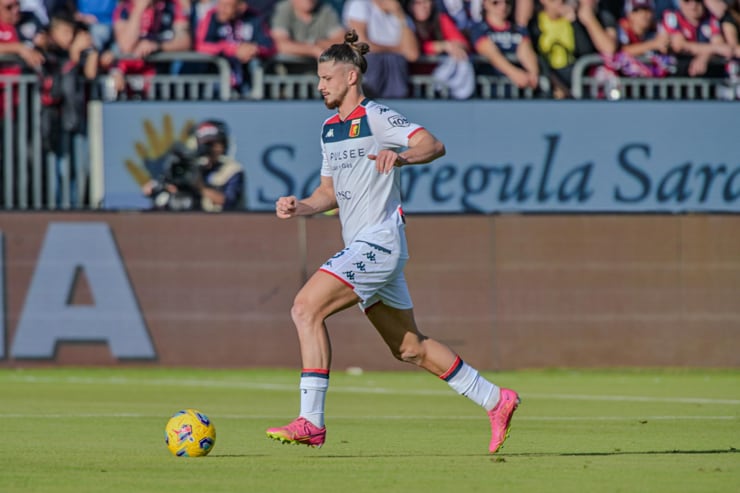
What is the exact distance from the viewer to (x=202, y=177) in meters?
17.4

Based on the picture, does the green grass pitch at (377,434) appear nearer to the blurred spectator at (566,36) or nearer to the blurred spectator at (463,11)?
the blurred spectator at (566,36)

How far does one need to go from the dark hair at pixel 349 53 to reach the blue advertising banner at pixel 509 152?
27.5 feet

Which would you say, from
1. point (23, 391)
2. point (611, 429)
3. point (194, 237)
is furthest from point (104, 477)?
point (194, 237)

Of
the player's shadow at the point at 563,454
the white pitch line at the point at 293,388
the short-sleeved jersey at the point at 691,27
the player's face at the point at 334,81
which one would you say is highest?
the short-sleeved jersey at the point at 691,27

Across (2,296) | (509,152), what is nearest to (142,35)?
(2,296)

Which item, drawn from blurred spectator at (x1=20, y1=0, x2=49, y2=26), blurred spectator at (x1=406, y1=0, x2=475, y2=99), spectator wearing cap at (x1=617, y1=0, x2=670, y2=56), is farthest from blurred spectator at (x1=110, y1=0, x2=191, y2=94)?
spectator wearing cap at (x1=617, y1=0, x2=670, y2=56)

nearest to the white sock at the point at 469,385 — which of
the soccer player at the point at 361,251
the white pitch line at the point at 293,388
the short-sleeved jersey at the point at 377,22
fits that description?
the soccer player at the point at 361,251

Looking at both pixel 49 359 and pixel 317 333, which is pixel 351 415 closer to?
pixel 317 333

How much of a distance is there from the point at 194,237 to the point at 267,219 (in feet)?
3.03

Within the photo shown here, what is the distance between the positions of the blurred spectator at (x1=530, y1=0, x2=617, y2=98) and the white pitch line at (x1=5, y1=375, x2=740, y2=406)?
5085 millimetres

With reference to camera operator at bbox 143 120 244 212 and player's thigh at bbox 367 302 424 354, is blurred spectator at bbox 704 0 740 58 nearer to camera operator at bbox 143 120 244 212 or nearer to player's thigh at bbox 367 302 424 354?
camera operator at bbox 143 120 244 212

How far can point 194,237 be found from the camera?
56.9ft

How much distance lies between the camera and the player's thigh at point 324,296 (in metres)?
8.32

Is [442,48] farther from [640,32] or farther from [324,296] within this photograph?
[324,296]
